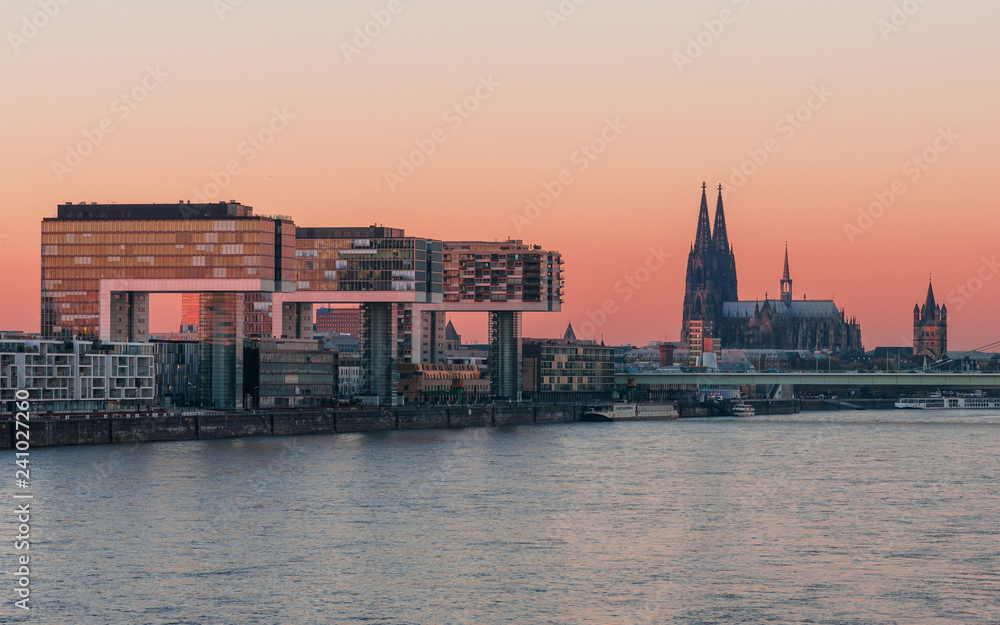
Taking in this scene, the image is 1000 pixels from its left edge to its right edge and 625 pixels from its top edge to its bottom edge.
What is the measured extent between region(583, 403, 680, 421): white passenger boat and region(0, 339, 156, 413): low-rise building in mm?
64335

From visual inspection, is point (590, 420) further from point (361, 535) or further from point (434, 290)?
point (361, 535)

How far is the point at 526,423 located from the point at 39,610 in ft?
395

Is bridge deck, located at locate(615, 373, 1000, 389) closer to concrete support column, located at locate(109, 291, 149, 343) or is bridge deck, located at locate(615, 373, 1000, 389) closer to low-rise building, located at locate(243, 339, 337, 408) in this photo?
low-rise building, located at locate(243, 339, 337, 408)

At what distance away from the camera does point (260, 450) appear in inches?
3957

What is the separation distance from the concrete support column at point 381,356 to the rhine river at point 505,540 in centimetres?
6713

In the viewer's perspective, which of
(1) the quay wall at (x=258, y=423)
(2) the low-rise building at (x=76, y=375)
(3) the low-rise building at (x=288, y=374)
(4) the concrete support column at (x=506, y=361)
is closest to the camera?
(1) the quay wall at (x=258, y=423)

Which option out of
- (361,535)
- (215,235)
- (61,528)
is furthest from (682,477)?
(215,235)

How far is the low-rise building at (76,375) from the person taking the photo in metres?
111

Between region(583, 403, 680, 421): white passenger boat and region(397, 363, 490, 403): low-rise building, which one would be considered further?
region(583, 403, 680, 421): white passenger boat

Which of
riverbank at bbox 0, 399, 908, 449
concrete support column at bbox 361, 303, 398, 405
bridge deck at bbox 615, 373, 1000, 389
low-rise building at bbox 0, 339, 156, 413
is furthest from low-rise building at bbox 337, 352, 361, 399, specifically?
low-rise building at bbox 0, 339, 156, 413

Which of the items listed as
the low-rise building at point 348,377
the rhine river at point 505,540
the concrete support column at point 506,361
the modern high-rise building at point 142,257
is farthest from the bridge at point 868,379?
the rhine river at point 505,540

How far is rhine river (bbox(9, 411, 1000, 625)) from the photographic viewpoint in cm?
4238

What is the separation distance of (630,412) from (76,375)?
83.6m

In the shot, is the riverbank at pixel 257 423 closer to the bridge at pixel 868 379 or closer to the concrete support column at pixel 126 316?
the concrete support column at pixel 126 316
